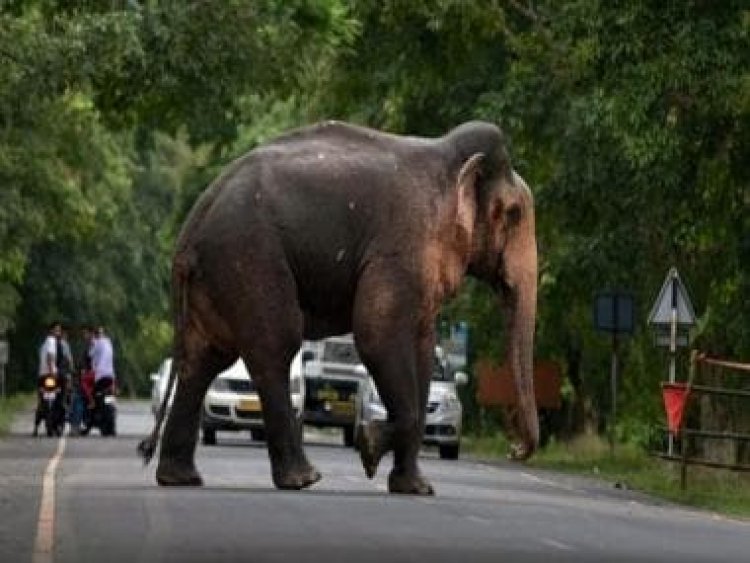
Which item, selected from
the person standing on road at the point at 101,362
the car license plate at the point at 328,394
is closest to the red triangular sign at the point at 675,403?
the person standing on road at the point at 101,362

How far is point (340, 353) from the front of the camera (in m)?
52.3

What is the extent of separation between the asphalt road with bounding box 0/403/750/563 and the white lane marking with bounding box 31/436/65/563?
0.6 inches

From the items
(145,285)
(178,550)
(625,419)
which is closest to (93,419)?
(625,419)

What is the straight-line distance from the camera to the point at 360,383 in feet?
157

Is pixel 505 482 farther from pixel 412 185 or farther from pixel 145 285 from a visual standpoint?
pixel 145 285

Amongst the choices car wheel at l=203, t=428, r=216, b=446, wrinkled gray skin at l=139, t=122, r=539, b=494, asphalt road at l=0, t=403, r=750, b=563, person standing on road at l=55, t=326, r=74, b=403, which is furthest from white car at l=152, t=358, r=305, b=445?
wrinkled gray skin at l=139, t=122, r=539, b=494

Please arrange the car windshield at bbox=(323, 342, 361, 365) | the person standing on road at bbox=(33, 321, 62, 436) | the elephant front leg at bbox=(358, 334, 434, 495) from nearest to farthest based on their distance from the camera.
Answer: the elephant front leg at bbox=(358, 334, 434, 495)
the person standing on road at bbox=(33, 321, 62, 436)
the car windshield at bbox=(323, 342, 361, 365)

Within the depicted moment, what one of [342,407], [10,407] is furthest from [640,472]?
[10,407]

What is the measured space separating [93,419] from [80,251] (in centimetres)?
3465

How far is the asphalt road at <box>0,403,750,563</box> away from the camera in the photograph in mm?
18562

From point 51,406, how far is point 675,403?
17.3 meters

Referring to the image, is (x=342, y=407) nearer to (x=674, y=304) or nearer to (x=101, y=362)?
(x=101, y=362)

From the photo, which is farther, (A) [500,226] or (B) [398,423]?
(A) [500,226]

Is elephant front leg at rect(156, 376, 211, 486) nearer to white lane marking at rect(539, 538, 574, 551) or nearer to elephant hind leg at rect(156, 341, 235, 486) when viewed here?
elephant hind leg at rect(156, 341, 235, 486)
